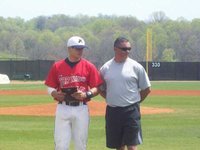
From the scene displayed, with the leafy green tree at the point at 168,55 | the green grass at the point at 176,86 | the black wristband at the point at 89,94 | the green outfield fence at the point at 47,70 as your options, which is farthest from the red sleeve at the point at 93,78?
the leafy green tree at the point at 168,55

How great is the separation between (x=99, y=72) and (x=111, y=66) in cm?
20

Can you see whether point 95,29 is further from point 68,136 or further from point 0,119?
point 68,136

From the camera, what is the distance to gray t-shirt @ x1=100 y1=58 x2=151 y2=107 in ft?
27.8

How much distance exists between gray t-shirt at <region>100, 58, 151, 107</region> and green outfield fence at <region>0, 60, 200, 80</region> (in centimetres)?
5607

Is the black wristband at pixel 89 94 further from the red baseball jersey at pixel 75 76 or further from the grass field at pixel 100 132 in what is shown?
the grass field at pixel 100 132

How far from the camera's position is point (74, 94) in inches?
318

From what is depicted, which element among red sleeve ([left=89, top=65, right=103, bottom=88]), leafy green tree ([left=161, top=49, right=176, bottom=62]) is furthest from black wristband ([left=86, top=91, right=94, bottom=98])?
leafy green tree ([left=161, top=49, right=176, bottom=62])

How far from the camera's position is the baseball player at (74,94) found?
26.8 ft

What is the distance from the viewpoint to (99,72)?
8633 millimetres

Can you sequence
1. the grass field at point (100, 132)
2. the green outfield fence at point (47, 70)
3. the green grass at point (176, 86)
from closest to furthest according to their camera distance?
the grass field at point (100, 132) → the green grass at point (176, 86) → the green outfield fence at point (47, 70)

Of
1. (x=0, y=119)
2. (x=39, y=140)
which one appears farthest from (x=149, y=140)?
(x=0, y=119)

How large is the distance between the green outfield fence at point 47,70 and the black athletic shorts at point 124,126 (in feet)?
184

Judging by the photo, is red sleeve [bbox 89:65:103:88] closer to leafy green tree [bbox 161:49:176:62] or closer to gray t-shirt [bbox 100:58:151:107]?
gray t-shirt [bbox 100:58:151:107]

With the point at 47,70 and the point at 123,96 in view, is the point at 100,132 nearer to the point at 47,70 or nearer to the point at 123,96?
the point at 123,96
